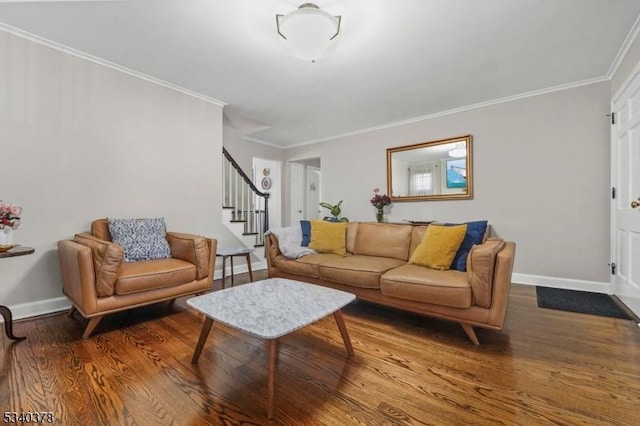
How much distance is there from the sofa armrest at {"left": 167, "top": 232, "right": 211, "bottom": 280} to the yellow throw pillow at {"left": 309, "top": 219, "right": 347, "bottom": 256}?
46.0 inches

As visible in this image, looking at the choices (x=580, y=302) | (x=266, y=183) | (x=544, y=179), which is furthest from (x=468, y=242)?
(x=266, y=183)

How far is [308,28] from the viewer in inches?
75.1

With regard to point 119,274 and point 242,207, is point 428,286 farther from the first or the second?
point 242,207

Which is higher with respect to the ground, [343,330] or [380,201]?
[380,201]

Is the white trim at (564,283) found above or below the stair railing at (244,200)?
below

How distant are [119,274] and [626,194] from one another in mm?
4401

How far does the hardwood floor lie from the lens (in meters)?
1.23

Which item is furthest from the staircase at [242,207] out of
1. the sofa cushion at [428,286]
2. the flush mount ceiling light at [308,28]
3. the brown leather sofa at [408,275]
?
the sofa cushion at [428,286]

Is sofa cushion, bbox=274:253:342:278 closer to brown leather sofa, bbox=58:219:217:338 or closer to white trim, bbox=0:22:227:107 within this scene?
brown leather sofa, bbox=58:219:217:338

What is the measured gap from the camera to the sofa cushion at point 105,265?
6.54 feet

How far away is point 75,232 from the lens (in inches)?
103

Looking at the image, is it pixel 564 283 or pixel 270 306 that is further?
pixel 564 283

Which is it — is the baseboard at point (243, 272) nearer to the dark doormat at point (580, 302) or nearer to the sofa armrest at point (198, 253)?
the dark doormat at point (580, 302)

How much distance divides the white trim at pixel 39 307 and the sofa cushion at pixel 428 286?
9.51 ft
